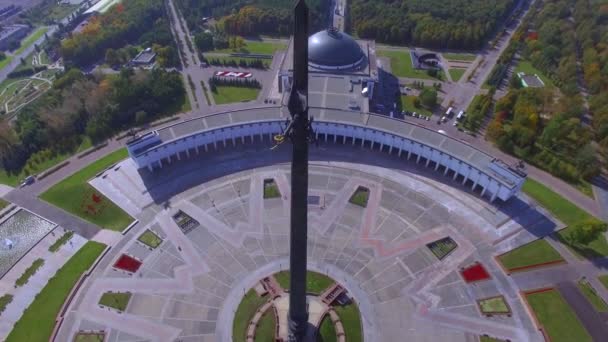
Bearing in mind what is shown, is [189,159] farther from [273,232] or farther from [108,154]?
[273,232]

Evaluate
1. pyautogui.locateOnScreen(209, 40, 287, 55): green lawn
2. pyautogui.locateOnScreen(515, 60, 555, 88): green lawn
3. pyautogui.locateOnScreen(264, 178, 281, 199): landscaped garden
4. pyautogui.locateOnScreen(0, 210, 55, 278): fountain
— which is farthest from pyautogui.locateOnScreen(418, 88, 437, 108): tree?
pyautogui.locateOnScreen(0, 210, 55, 278): fountain

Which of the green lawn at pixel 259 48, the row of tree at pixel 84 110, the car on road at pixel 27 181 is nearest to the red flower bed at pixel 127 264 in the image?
the car on road at pixel 27 181

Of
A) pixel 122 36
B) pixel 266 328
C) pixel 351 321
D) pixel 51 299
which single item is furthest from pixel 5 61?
pixel 351 321

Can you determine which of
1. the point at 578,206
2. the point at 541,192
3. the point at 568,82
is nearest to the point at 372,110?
the point at 541,192

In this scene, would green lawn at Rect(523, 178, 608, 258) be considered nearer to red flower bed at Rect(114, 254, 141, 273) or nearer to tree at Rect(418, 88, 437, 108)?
tree at Rect(418, 88, 437, 108)

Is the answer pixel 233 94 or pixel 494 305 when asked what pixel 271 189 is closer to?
pixel 233 94

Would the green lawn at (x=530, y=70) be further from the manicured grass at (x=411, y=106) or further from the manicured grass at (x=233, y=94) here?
the manicured grass at (x=233, y=94)

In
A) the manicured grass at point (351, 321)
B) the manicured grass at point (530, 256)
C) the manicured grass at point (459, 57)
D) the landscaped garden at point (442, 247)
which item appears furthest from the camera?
the manicured grass at point (459, 57)
